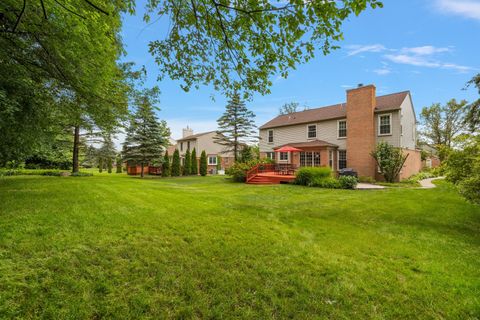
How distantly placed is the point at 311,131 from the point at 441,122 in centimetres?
2789

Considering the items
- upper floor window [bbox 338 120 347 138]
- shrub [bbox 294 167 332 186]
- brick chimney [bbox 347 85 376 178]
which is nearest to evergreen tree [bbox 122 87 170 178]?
shrub [bbox 294 167 332 186]

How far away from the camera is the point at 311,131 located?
69.5 feet

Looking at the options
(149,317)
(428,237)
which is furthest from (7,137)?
(428,237)

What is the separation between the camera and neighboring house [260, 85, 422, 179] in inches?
675

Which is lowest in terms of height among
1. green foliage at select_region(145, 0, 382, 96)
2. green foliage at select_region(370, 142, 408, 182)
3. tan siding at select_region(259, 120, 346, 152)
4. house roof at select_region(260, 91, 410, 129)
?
green foliage at select_region(370, 142, 408, 182)

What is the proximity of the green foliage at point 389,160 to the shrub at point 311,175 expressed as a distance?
4.78 m

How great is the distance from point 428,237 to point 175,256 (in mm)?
5904

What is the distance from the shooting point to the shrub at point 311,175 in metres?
14.2

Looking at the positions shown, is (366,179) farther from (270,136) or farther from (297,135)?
(270,136)

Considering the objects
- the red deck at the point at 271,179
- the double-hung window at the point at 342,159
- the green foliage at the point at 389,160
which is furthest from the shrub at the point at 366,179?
the red deck at the point at 271,179

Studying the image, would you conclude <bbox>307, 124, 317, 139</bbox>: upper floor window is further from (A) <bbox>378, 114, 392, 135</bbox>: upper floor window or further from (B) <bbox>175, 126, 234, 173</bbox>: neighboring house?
(B) <bbox>175, 126, 234, 173</bbox>: neighboring house

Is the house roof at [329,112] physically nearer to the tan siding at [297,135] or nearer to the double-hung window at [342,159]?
the tan siding at [297,135]

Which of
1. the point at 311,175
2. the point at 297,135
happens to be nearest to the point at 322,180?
the point at 311,175

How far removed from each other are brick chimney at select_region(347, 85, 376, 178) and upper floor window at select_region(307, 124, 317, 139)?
10.3 feet
